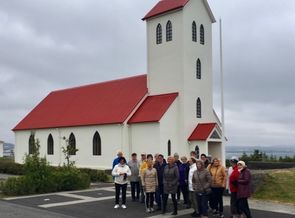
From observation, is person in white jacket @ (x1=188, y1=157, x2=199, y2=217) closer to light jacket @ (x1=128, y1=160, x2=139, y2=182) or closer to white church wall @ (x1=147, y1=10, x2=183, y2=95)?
light jacket @ (x1=128, y1=160, x2=139, y2=182)

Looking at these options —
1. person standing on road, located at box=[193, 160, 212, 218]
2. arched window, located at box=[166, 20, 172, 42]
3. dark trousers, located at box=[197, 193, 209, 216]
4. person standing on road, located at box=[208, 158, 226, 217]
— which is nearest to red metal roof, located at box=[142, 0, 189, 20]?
arched window, located at box=[166, 20, 172, 42]

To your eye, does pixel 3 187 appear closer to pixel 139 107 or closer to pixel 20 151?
pixel 139 107

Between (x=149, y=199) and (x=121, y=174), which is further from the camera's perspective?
(x=121, y=174)

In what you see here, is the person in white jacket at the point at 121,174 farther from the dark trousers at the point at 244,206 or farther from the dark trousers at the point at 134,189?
the dark trousers at the point at 244,206

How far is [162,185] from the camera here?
1551cm

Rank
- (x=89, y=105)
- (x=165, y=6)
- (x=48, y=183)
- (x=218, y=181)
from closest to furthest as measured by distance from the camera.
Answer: (x=218, y=181) → (x=48, y=183) → (x=165, y=6) → (x=89, y=105)

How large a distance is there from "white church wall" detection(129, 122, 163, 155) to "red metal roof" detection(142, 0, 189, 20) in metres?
9.12

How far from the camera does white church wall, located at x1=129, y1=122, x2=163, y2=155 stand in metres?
33.2

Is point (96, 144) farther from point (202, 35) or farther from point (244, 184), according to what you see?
point (244, 184)

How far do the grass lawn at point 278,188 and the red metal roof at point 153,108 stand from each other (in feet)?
47.7

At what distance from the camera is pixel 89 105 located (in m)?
41.4

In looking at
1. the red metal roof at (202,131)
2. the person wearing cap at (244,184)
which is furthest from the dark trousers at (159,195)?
the red metal roof at (202,131)

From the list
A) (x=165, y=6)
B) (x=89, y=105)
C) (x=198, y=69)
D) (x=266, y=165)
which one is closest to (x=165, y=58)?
(x=198, y=69)

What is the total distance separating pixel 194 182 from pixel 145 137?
2012cm
